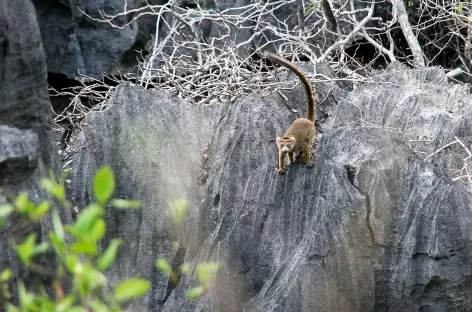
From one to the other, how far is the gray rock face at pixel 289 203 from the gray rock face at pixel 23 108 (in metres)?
1.22

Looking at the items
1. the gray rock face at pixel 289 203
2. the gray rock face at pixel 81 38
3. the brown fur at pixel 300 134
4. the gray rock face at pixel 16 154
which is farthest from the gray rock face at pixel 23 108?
the gray rock face at pixel 81 38

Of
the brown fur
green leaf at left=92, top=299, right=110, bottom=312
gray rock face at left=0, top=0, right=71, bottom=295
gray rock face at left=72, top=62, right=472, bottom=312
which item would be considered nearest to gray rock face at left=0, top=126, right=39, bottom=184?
gray rock face at left=0, top=0, right=71, bottom=295

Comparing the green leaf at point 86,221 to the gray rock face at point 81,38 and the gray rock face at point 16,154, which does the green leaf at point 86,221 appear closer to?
the gray rock face at point 16,154

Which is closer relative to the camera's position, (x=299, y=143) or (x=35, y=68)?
(x=35, y=68)

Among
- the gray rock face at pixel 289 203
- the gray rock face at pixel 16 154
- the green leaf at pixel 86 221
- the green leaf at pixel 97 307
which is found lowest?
the gray rock face at pixel 289 203

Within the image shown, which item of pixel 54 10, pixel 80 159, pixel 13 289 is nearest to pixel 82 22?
pixel 54 10

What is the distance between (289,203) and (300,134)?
0.45 meters

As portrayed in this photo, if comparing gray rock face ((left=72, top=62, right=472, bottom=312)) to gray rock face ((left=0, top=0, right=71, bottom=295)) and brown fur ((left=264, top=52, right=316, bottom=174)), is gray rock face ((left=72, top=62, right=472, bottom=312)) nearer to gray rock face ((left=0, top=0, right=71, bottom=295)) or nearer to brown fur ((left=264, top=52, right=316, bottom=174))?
brown fur ((left=264, top=52, right=316, bottom=174))

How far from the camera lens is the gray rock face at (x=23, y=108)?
3.35 metres

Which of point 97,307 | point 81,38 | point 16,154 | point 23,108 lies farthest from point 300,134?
point 81,38

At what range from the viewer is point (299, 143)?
4.77 m

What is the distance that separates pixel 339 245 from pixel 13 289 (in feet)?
6.42

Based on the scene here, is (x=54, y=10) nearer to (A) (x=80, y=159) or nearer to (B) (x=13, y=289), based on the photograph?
(A) (x=80, y=159)

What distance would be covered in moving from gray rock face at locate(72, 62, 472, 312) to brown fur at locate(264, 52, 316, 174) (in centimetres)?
11
